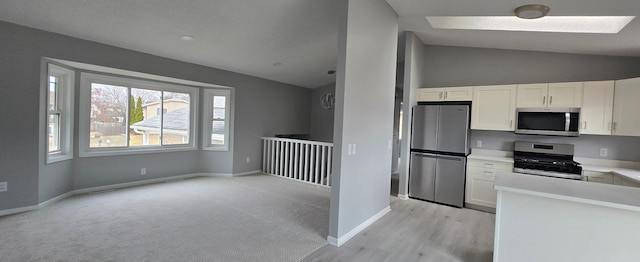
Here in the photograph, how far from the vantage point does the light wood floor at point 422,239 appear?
268 centimetres

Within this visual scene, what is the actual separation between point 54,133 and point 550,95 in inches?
273

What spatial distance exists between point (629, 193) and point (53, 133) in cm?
642

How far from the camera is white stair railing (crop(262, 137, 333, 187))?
550 cm

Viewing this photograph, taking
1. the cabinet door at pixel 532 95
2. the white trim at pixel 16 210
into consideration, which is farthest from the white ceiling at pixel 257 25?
the white trim at pixel 16 210

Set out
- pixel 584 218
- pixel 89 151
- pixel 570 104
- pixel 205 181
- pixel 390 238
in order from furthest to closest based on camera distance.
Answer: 1. pixel 205 181
2. pixel 89 151
3. pixel 570 104
4. pixel 390 238
5. pixel 584 218

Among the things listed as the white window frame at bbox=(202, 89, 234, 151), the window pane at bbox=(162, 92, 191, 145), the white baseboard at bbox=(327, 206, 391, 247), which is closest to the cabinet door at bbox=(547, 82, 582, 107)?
the white baseboard at bbox=(327, 206, 391, 247)

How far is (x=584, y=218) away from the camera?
2074mm

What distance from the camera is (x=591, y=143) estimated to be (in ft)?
12.9

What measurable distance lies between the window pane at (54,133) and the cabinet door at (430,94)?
5.54 metres

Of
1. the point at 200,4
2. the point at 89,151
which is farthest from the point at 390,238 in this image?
the point at 89,151

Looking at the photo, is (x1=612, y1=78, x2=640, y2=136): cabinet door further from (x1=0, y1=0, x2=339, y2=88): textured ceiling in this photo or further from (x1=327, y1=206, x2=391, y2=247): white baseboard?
(x1=0, y1=0, x2=339, y2=88): textured ceiling

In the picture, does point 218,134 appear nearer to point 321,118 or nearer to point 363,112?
point 321,118

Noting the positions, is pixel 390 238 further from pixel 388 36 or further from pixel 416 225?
pixel 388 36

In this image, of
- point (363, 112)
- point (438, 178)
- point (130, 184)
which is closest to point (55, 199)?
point (130, 184)
